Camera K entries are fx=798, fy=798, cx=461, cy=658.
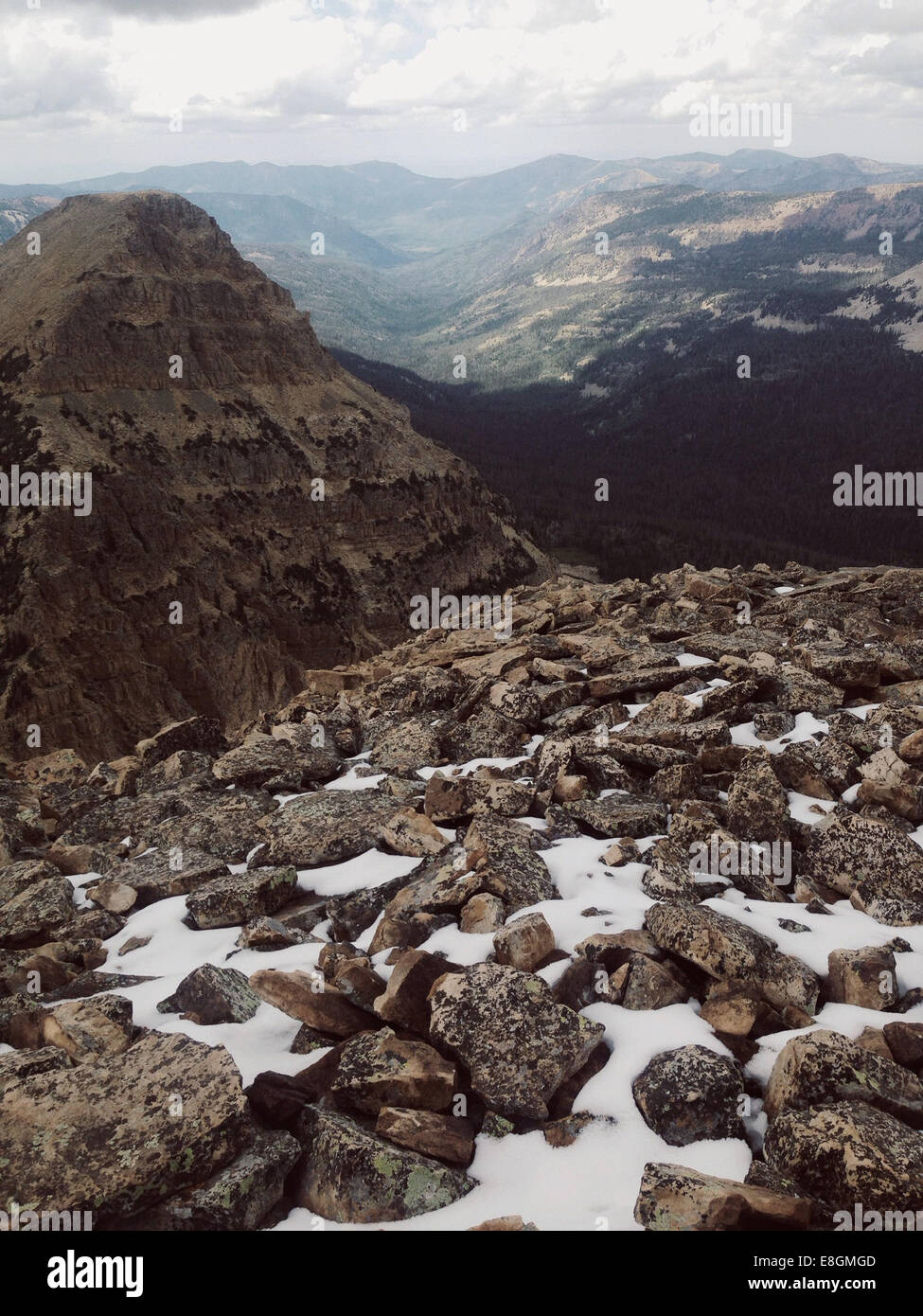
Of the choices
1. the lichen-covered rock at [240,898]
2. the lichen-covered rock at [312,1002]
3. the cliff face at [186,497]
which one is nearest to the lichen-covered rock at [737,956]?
the lichen-covered rock at [312,1002]

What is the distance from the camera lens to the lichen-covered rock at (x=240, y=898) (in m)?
10.1

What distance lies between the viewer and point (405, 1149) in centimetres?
632

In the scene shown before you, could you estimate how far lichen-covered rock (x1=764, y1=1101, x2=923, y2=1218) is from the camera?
5.54m

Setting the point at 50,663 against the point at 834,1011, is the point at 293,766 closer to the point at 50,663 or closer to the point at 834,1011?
the point at 834,1011

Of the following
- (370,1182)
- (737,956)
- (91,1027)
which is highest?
(737,956)

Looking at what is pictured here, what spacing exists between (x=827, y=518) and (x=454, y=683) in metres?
203

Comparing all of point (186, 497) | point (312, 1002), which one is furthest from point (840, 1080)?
point (186, 497)

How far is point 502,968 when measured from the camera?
7.49m

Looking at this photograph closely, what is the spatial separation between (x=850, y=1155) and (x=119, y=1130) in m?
5.54

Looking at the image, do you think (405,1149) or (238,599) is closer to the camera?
(405,1149)

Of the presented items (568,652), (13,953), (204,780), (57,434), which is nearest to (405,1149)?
(13,953)

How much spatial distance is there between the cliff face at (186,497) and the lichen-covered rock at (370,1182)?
1995 inches

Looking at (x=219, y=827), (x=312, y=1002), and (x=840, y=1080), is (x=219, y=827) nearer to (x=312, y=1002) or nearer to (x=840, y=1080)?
(x=312, y=1002)

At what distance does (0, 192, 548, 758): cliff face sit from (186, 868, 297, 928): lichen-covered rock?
46.1 meters
